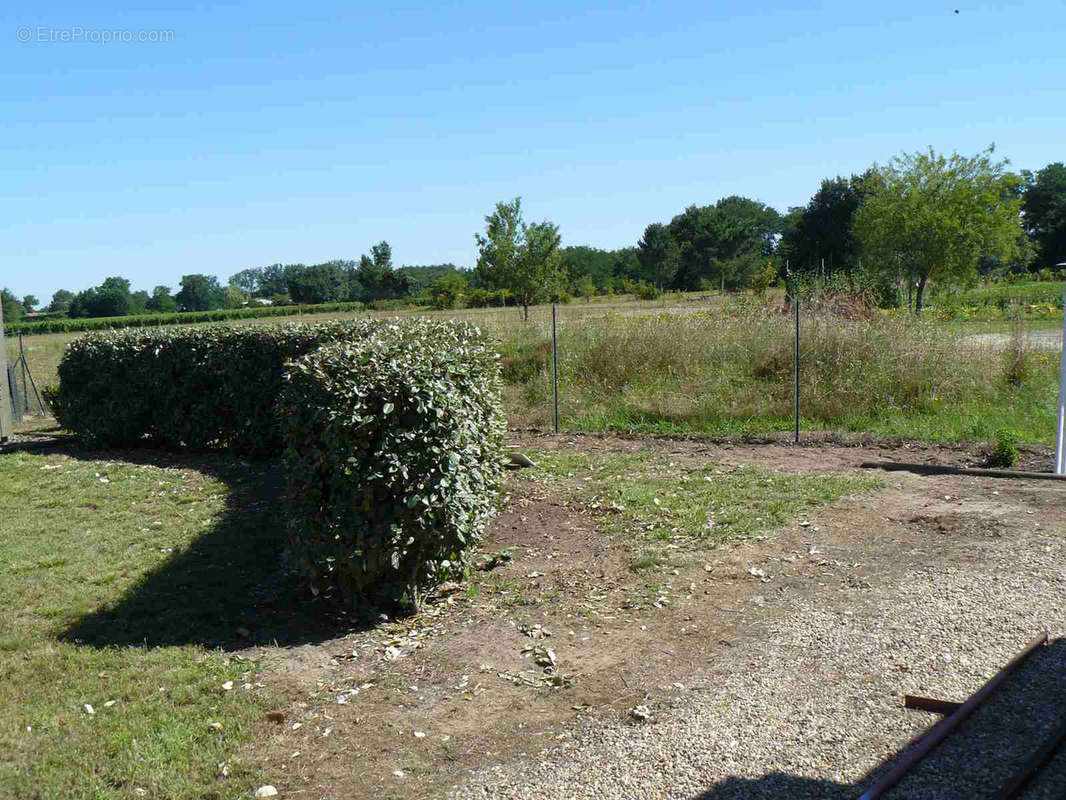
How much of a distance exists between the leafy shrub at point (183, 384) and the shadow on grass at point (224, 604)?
319 centimetres

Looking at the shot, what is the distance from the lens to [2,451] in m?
12.3

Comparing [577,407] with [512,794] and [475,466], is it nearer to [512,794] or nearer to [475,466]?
[475,466]

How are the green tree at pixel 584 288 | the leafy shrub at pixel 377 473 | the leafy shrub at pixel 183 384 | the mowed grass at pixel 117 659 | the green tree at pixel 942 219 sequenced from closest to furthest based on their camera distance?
the mowed grass at pixel 117 659 → the leafy shrub at pixel 377 473 → the leafy shrub at pixel 183 384 → the green tree at pixel 942 219 → the green tree at pixel 584 288

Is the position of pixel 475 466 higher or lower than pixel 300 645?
higher

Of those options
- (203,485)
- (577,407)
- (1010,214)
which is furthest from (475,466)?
(1010,214)

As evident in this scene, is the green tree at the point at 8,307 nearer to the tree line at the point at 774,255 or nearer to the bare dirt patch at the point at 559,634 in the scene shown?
the tree line at the point at 774,255

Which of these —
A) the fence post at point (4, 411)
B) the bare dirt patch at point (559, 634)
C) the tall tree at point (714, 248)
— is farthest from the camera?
the tall tree at point (714, 248)

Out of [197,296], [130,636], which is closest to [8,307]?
[197,296]

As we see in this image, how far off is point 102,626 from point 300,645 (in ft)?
4.46


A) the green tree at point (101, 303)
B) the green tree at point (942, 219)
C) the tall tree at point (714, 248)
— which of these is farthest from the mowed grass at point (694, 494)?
the green tree at point (101, 303)

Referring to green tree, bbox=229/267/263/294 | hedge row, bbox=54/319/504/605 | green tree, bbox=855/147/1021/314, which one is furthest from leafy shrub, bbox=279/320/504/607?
green tree, bbox=229/267/263/294

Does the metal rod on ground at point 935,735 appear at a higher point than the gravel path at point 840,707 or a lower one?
higher

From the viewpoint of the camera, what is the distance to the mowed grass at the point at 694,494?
A: 7.37 m

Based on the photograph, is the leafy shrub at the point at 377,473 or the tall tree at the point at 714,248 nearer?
the leafy shrub at the point at 377,473
